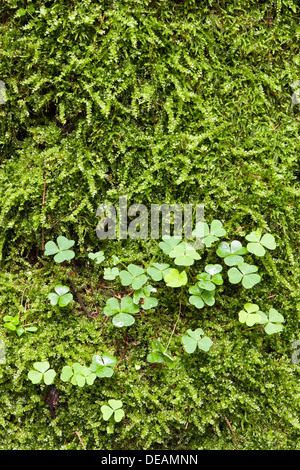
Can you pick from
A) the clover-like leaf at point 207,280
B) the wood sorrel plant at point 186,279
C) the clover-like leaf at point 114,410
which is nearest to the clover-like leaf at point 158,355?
the wood sorrel plant at point 186,279

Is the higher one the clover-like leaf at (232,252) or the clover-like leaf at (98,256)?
the clover-like leaf at (232,252)

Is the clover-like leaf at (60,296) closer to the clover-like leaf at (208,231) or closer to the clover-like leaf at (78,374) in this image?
the clover-like leaf at (78,374)

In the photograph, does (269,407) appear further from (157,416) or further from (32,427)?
(32,427)

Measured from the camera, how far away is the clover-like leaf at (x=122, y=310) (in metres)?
1.67

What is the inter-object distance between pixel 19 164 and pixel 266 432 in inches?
72.4

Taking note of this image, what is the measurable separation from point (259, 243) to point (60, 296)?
3.31ft

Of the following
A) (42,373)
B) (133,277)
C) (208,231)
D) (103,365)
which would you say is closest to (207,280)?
(208,231)

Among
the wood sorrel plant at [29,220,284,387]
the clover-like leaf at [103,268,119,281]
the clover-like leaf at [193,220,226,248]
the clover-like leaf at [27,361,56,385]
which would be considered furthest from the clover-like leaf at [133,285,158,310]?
→ the clover-like leaf at [27,361,56,385]

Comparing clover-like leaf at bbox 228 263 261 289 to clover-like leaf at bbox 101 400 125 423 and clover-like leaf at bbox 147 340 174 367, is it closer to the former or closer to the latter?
clover-like leaf at bbox 147 340 174 367

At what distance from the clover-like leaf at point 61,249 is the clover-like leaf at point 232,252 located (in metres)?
0.74

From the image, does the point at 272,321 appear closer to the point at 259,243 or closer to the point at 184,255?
the point at 259,243

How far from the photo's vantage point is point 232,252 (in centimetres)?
170

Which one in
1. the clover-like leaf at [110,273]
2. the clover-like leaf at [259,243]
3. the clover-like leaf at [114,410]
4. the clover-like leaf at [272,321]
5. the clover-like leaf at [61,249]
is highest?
the clover-like leaf at [259,243]
